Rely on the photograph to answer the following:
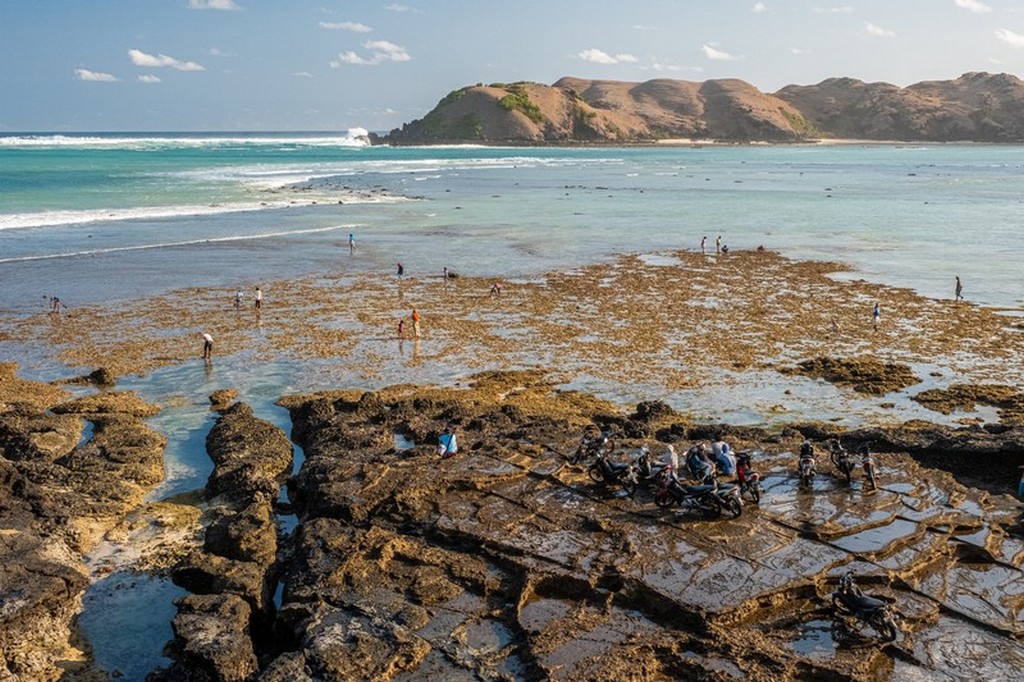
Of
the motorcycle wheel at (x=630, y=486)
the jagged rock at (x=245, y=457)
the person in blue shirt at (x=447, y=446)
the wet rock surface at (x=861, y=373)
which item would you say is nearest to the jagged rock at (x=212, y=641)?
the jagged rock at (x=245, y=457)

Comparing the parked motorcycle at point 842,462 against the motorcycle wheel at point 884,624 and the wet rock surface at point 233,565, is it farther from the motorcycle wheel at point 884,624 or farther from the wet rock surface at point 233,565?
the wet rock surface at point 233,565

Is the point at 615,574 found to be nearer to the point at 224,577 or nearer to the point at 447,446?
the point at 447,446

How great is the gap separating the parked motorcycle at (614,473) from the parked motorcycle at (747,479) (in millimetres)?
1906

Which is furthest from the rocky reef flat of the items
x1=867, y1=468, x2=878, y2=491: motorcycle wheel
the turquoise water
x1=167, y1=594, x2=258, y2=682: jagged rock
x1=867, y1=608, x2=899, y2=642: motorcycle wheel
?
the turquoise water

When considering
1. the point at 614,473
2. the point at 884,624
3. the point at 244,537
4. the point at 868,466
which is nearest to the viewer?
the point at 884,624

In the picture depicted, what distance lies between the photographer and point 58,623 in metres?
12.5

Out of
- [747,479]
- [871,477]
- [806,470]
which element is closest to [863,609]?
[747,479]

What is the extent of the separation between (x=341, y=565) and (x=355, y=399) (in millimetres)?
9833

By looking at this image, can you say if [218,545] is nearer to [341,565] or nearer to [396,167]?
[341,565]

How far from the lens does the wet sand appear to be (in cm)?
2617

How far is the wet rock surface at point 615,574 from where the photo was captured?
10.9m

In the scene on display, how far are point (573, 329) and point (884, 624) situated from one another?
792 inches

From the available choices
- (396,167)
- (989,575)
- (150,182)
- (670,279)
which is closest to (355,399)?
(989,575)

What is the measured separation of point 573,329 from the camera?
101ft
